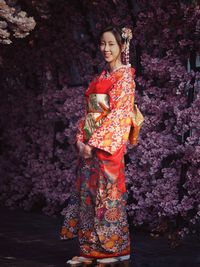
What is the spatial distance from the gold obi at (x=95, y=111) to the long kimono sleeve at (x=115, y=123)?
0.30ft

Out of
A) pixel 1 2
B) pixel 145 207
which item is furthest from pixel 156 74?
pixel 1 2

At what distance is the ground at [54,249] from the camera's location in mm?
5977

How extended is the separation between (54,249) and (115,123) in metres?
1.79

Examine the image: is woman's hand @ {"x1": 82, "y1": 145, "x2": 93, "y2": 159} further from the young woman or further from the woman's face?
the woman's face

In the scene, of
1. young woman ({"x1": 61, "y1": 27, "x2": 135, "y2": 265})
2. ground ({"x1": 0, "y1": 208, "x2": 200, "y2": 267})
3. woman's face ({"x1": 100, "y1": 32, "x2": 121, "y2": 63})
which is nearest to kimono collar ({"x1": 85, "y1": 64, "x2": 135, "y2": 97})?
young woman ({"x1": 61, "y1": 27, "x2": 135, "y2": 265})

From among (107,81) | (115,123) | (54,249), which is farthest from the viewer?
(54,249)

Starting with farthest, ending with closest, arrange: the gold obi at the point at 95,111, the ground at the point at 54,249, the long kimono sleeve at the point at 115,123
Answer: the ground at the point at 54,249 → the gold obi at the point at 95,111 → the long kimono sleeve at the point at 115,123

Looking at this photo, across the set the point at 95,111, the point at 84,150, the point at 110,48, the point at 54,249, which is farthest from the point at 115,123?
the point at 54,249

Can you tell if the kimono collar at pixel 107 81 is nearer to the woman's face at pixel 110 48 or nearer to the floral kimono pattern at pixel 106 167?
the floral kimono pattern at pixel 106 167

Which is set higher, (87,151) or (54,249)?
(87,151)

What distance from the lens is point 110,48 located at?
18.4 feet

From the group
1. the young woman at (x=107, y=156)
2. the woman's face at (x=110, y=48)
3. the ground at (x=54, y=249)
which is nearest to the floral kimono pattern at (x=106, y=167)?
the young woman at (x=107, y=156)

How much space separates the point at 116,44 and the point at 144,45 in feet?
6.54

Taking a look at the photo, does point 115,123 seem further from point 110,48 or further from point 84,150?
point 110,48
